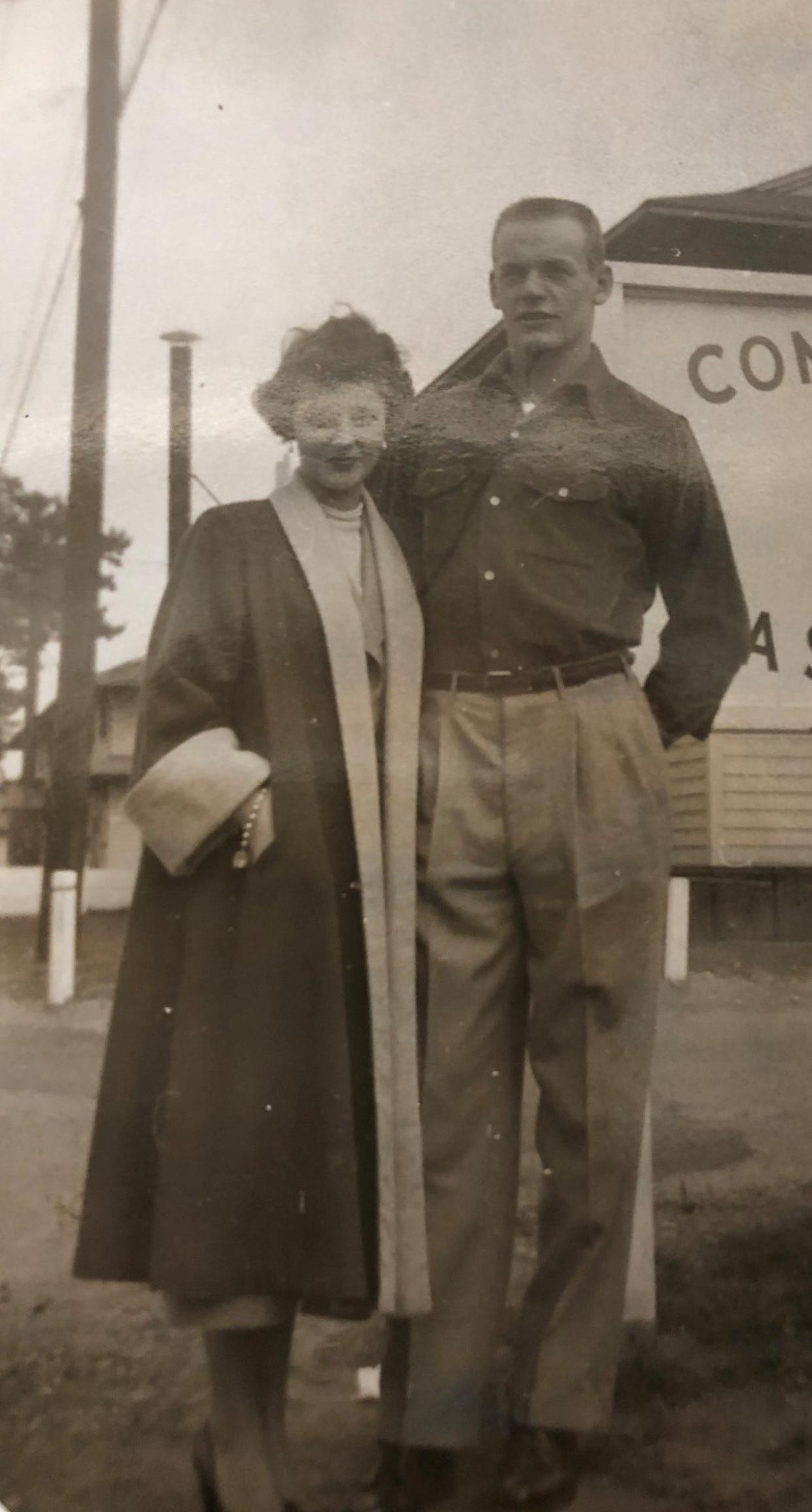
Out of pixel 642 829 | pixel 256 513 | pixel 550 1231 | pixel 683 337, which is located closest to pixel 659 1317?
pixel 550 1231

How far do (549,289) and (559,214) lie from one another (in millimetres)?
116

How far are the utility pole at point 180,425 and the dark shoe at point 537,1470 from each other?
119cm

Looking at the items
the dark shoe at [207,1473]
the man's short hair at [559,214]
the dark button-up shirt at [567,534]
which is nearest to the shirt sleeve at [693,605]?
the dark button-up shirt at [567,534]

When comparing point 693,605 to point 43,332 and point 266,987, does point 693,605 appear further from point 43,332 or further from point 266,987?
point 43,332

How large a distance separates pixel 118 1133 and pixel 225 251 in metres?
1.15

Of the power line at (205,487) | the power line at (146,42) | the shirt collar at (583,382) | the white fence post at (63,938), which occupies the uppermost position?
the power line at (146,42)

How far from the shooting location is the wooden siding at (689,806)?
1.56 m

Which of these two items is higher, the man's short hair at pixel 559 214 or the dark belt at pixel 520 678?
the man's short hair at pixel 559 214

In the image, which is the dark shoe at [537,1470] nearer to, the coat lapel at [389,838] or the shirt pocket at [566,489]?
the coat lapel at [389,838]

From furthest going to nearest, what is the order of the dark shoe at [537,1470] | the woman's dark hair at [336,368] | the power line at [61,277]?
1. the power line at [61,277]
2. the woman's dark hair at [336,368]
3. the dark shoe at [537,1470]

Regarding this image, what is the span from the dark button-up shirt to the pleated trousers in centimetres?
8

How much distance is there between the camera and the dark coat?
149 centimetres

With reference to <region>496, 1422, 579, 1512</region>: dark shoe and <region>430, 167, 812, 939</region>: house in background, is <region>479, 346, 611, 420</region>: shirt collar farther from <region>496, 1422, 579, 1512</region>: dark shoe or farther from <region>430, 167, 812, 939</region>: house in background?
<region>496, 1422, 579, 1512</region>: dark shoe

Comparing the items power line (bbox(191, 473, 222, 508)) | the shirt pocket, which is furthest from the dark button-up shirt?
power line (bbox(191, 473, 222, 508))
